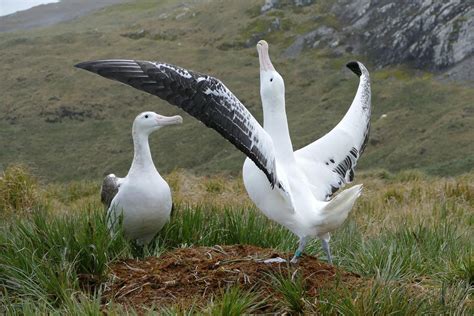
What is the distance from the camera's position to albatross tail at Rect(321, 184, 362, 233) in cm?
398

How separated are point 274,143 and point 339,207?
2.21 ft

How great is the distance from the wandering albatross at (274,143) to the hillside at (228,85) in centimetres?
1388

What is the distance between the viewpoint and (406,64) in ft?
150

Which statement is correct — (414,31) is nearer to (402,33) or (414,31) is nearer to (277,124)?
(402,33)

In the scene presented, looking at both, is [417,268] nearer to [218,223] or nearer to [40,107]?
[218,223]

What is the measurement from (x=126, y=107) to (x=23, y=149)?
10.2 meters

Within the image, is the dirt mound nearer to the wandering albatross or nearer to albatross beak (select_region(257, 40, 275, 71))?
the wandering albatross

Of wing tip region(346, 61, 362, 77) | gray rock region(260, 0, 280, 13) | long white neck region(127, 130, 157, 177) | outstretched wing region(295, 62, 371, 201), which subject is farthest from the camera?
gray rock region(260, 0, 280, 13)

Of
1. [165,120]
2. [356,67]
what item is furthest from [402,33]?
[165,120]

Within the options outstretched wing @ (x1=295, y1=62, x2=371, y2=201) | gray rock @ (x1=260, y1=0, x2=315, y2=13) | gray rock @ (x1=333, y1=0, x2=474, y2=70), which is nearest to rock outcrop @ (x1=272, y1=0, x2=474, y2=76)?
gray rock @ (x1=333, y1=0, x2=474, y2=70)

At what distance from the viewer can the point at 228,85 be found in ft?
153

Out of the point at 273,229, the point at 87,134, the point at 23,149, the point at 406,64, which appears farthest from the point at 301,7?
the point at 273,229

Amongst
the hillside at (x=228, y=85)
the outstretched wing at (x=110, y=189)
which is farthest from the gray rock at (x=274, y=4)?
the outstretched wing at (x=110, y=189)

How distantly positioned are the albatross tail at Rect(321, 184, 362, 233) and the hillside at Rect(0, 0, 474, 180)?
1471 cm
